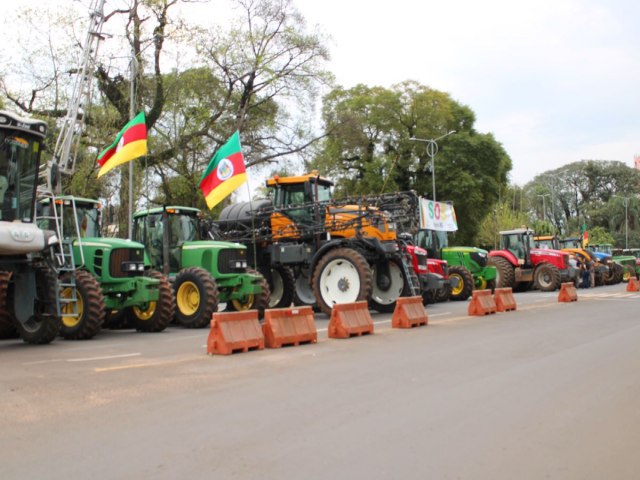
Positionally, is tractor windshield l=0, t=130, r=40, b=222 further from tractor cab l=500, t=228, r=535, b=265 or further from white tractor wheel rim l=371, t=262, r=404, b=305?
tractor cab l=500, t=228, r=535, b=265

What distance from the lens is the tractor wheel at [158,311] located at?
46.8 ft

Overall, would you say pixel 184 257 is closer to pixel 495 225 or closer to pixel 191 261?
pixel 191 261

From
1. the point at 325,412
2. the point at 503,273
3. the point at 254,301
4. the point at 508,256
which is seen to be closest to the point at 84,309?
the point at 254,301

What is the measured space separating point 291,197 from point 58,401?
12.3m

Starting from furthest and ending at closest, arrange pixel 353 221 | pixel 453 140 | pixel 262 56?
pixel 453 140 < pixel 262 56 < pixel 353 221

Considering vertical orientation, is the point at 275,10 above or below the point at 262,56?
above

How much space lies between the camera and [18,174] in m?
11.4

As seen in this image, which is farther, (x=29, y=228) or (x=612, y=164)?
(x=612, y=164)

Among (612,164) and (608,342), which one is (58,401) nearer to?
(608,342)

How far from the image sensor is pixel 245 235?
19.1m

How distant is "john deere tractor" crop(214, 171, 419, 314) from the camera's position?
17125 millimetres

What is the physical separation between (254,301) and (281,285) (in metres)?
3.35

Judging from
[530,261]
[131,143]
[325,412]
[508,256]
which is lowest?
[325,412]

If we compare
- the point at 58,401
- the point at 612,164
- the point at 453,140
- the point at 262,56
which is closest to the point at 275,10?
the point at 262,56
